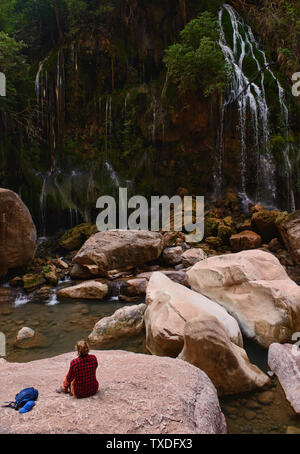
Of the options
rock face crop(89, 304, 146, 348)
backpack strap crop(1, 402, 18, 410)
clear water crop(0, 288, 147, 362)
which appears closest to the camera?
backpack strap crop(1, 402, 18, 410)

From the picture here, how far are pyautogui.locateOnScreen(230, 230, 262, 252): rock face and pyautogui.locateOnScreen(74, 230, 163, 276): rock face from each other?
128 inches

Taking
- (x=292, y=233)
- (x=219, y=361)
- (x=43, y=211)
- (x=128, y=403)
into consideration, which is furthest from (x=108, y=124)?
(x=128, y=403)

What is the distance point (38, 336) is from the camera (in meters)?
5.51

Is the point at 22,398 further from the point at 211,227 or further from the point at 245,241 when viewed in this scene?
the point at 211,227

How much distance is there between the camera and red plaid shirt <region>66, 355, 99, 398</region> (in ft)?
8.11

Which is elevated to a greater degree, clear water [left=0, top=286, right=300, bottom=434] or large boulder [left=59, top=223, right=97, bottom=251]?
large boulder [left=59, top=223, right=97, bottom=251]

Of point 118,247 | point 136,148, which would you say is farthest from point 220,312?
point 136,148

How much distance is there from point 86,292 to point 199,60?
39.3ft

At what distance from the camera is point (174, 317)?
428 centimetres

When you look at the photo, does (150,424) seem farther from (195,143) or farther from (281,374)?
(195,143)

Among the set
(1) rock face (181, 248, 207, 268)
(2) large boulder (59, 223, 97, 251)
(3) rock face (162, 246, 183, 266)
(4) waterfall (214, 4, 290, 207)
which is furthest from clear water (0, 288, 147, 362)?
(4) waterfall (214, 4, 290, 207)

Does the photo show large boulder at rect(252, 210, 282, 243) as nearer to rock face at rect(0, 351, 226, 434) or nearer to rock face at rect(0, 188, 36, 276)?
rock face at rect(0, 188, 36, 276)
